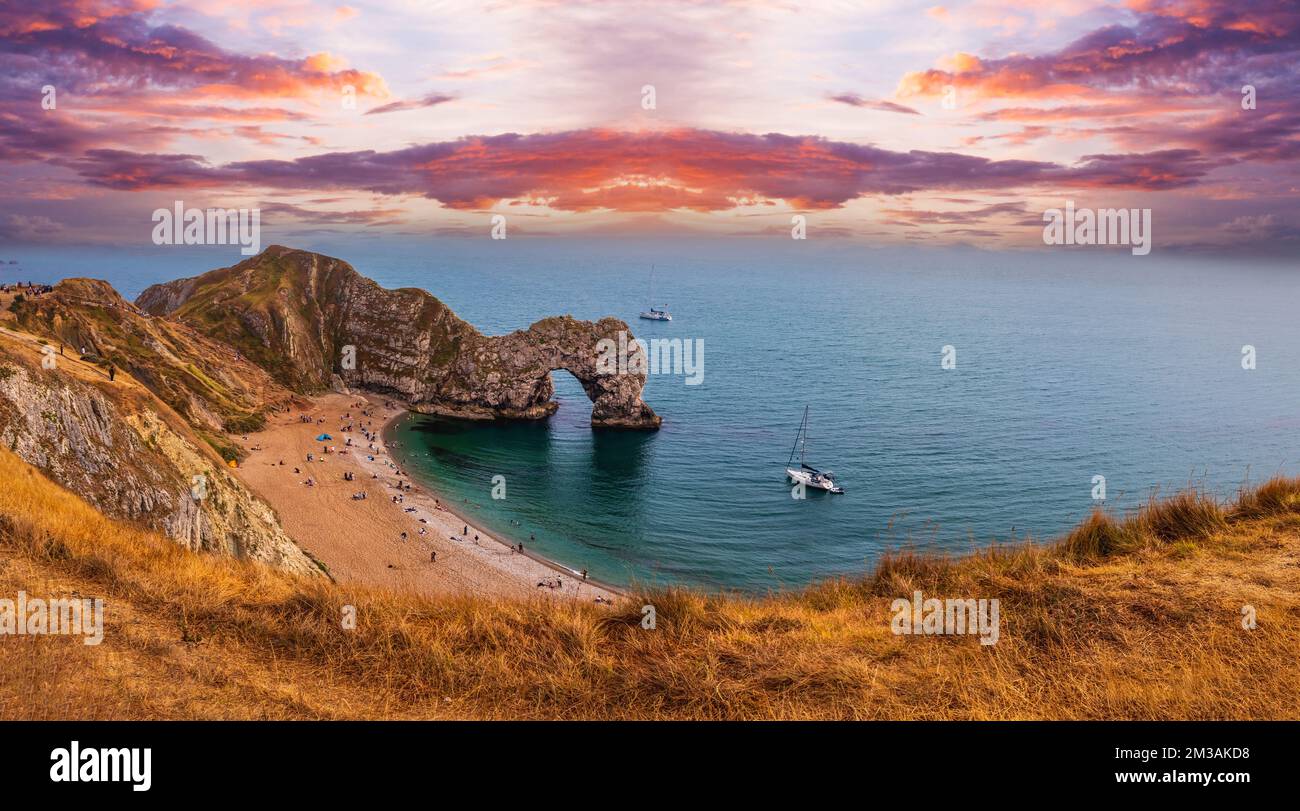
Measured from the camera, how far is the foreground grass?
7.65 m

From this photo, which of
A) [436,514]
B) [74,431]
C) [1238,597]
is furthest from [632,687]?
[436,514]

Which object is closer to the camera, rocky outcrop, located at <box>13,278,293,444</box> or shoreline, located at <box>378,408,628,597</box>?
shoreline, located at <box>378,408,628,597</box>

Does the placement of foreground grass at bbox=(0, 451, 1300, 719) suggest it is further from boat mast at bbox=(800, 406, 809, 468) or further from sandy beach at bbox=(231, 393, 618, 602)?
boat mast at bbox=(800, 406, 809, 468)

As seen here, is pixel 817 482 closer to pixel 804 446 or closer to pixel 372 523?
pixel 804 446

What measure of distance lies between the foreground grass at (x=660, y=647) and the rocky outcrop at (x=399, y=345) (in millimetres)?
84006

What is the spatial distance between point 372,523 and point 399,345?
5152 centimetres

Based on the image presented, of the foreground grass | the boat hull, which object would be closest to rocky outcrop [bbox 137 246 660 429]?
the boat hull

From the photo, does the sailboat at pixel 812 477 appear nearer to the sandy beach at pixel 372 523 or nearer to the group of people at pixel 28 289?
the sandy beach at pixel 372 523

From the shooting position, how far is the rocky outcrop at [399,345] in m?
96.2

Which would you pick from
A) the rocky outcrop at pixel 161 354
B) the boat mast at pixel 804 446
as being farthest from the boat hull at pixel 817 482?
the rocky outcrop at pixel 161 354

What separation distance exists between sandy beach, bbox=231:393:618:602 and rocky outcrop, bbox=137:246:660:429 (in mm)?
17563

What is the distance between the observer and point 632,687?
8.27m
